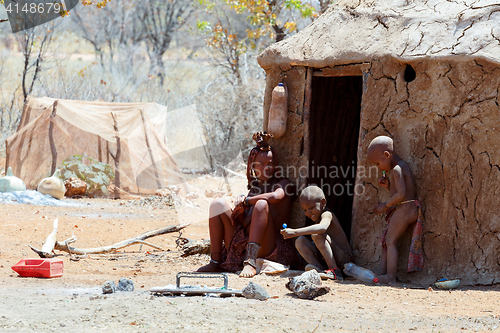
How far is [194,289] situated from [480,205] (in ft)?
7.74

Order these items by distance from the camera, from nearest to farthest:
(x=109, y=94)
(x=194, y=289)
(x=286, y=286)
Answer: (x=194, y=289) → (x=286, y=286) → (x=109, y=94)

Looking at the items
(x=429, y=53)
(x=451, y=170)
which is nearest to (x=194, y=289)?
(x=451, y=170)

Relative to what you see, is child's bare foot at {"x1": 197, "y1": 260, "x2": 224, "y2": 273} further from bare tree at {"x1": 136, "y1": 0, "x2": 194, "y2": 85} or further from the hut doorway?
bare tree at {"x1": 136, "y1": 0, "x2": 194, "y2": 85}

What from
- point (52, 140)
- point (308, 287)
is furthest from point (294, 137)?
point (52, 140)

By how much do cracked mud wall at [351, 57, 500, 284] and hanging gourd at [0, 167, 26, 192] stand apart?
282 inches

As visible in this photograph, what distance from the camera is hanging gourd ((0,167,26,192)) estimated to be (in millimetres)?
9812

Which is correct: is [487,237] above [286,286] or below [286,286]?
above

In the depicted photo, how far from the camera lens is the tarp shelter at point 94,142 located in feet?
35.8

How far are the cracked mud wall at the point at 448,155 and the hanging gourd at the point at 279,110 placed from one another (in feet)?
2.87

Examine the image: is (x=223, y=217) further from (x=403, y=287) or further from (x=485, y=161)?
(x=485, y=161)

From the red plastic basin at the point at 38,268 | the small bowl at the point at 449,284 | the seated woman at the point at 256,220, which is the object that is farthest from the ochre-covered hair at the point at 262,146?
the red plastic basin at the point at 38,268

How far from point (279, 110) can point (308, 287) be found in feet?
6.17

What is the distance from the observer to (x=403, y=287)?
4.49 meters
